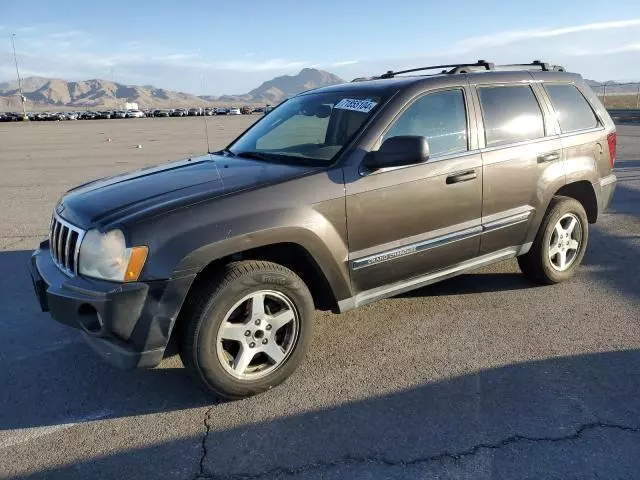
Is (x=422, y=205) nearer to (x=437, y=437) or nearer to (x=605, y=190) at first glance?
(x=437, y=437)

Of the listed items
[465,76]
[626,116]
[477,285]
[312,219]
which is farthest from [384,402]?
[626,116]

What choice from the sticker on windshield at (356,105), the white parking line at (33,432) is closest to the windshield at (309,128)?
the sticker on windshield at (356,105)

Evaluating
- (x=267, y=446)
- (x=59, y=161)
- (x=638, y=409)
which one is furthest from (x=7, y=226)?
(x=59, y=161)

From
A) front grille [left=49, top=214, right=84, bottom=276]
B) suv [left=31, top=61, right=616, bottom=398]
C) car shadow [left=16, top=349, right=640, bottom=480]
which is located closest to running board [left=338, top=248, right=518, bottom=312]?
suv [left=31, top=61, right=616, bottom=398]

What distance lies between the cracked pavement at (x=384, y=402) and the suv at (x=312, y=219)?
345 mm

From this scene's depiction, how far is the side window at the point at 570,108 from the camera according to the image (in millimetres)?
4656

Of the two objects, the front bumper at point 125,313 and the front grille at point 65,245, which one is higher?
the front grille at point 65,245

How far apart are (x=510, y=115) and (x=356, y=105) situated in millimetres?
1350

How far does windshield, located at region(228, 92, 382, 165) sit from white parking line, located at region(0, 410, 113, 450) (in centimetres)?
205

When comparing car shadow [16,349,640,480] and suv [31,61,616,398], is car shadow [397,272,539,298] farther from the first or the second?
car shadow [16,349,640,480]

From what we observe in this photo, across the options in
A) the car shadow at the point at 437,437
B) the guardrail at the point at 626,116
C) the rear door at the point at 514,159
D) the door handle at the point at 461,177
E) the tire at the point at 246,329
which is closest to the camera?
the car shadow at the point at 437,437

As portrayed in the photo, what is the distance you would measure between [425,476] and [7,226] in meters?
6.84

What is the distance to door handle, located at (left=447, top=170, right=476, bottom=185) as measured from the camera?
381 centimetres

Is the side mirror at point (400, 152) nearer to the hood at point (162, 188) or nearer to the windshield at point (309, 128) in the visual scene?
the windshield at point (309, 128)
